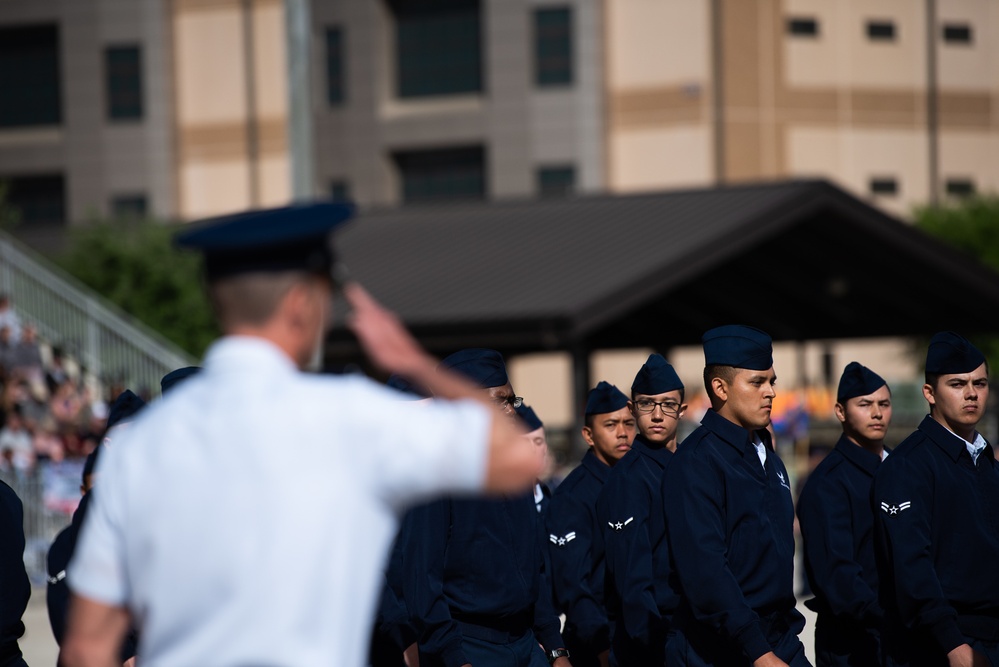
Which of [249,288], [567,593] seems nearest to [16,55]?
[567,593]

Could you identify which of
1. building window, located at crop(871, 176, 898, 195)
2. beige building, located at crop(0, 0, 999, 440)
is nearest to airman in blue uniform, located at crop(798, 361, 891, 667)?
beige building, located at crop(0, 0, 999, 440)

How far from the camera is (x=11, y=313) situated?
83.7 feet

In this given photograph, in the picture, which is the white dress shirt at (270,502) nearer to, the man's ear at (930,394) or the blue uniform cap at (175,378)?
the blue uniform cap at (175,378)

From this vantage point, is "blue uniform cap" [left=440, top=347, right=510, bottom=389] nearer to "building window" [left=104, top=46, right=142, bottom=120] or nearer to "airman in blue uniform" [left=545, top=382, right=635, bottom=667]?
"airman in blue uniform" [left=545, top=382, right=635, bottom=667]

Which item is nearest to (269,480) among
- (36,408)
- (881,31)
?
(36,408)

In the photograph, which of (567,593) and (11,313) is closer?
(567,593)

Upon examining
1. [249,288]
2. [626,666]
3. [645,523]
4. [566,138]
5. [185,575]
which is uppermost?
[566,138]

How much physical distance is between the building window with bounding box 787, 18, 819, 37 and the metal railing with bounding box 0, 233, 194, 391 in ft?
100.0

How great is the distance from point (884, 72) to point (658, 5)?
821 cm

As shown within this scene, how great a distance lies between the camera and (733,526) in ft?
21.1

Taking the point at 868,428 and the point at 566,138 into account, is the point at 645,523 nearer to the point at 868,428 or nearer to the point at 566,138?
the point at 868,428

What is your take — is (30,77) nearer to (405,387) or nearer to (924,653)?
(405,387)

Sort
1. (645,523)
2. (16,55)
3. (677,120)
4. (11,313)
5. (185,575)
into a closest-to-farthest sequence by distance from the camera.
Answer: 1. (185,575)
2. (645,523)
3. (11,313)
4. (677,120)
5. (16,55)

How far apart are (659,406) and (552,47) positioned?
4314 cm
